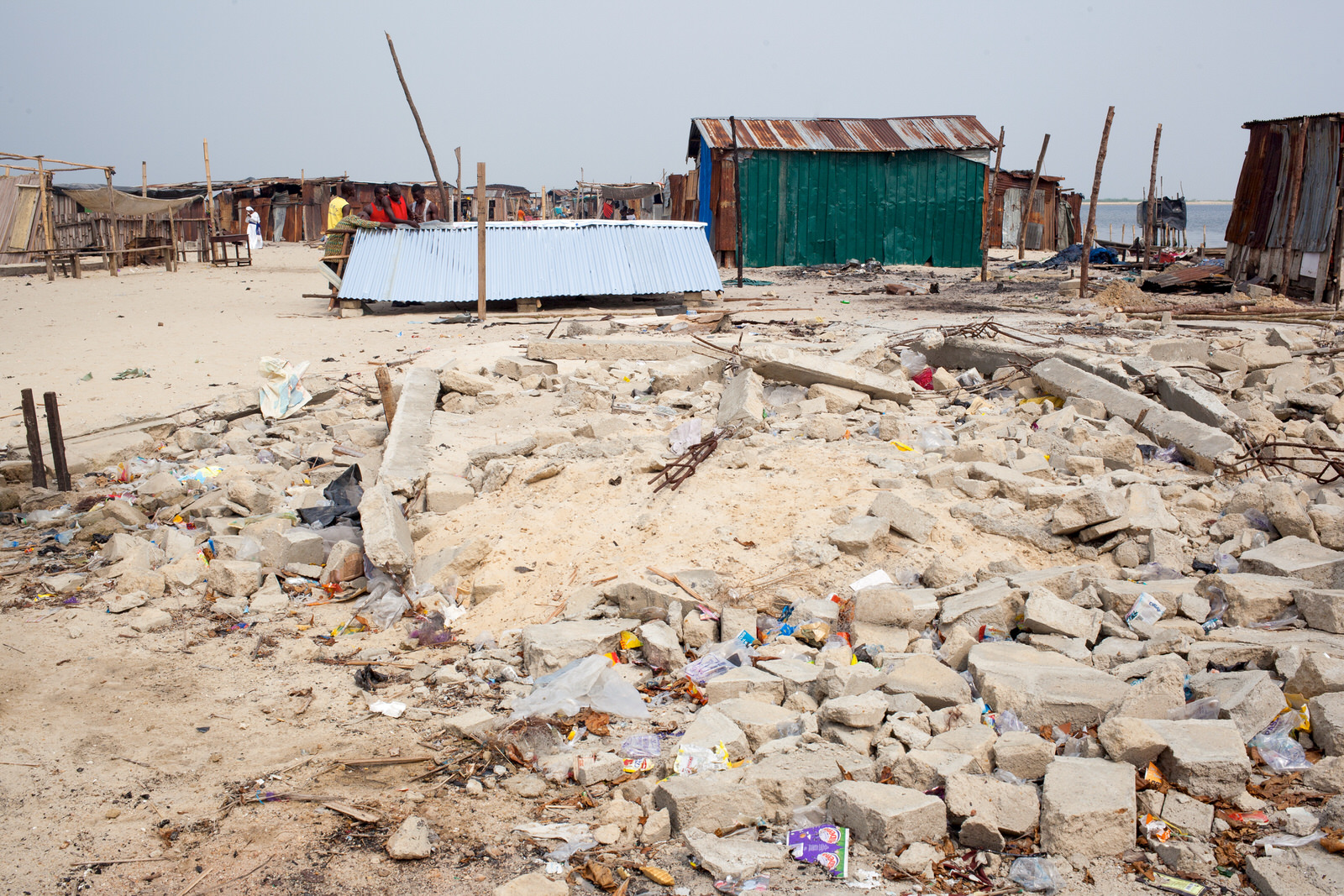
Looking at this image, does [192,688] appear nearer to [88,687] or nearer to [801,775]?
[88,687]

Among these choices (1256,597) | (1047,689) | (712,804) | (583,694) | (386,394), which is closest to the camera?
(712,804)

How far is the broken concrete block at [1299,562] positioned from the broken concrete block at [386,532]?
3.96 m

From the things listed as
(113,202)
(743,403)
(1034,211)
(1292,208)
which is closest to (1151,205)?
(1292,208)

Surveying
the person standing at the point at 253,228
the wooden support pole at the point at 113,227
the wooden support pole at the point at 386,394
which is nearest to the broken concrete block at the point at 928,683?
the wooden support pole at the point at 386,394

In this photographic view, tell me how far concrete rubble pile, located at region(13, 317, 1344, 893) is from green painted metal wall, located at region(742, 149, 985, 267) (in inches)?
598

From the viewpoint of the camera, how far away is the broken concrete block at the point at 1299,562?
392cm

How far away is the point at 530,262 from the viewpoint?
13.8 meters

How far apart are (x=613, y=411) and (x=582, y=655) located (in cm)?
373

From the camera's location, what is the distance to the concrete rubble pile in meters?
2.65

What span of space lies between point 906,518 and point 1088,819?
2110mm

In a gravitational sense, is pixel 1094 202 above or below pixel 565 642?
above

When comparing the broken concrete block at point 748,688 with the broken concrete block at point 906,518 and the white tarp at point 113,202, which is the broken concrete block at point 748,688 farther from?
the white tarp at point 113,202

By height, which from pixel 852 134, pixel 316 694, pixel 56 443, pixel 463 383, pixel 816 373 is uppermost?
pixel 852 134

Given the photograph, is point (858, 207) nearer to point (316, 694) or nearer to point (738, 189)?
point (738, 189)
